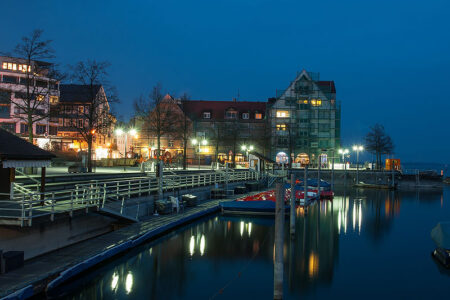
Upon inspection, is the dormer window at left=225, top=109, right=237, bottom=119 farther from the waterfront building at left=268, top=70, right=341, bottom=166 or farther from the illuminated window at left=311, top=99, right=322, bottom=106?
the illuminated window at left=311, top=99, right=322, bottom=106

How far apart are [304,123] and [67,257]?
73.0 meters

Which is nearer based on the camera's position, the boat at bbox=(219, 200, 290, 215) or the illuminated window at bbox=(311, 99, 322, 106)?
the boat at bbox=(219, 200, 290, 215)

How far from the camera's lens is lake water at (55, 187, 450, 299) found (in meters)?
15.7

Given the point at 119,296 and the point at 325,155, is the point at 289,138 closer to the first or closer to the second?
the point at 325,155

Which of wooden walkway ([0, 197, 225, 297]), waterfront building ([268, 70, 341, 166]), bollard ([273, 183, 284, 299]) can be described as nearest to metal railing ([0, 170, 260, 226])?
wooden walkway ([0, 197, 225, 297])

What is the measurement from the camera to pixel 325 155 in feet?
274

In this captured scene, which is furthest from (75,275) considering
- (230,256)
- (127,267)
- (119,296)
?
(230,256)

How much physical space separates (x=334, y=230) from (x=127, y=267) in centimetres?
1895

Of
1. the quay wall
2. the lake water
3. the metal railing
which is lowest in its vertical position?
the lake water

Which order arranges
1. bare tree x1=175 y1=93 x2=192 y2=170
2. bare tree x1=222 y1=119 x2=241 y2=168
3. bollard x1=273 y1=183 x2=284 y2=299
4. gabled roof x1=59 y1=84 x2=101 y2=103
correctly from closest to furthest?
bollard x1=273 y1=183 x2=284 y2=299, bare tree x1=175 y1=93 x2=192 y2=170, bare tree x1=222 y1=119 x2=241 y2=168, gabled roof x1=59 y1=84 x2=101 y2=103

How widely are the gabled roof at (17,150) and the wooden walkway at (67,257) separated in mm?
4647

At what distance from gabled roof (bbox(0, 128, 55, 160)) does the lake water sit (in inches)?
249

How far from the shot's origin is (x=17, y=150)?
17188mm

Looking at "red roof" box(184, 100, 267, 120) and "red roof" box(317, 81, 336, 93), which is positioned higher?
"red roof" box(317, 81, 336, 93)
